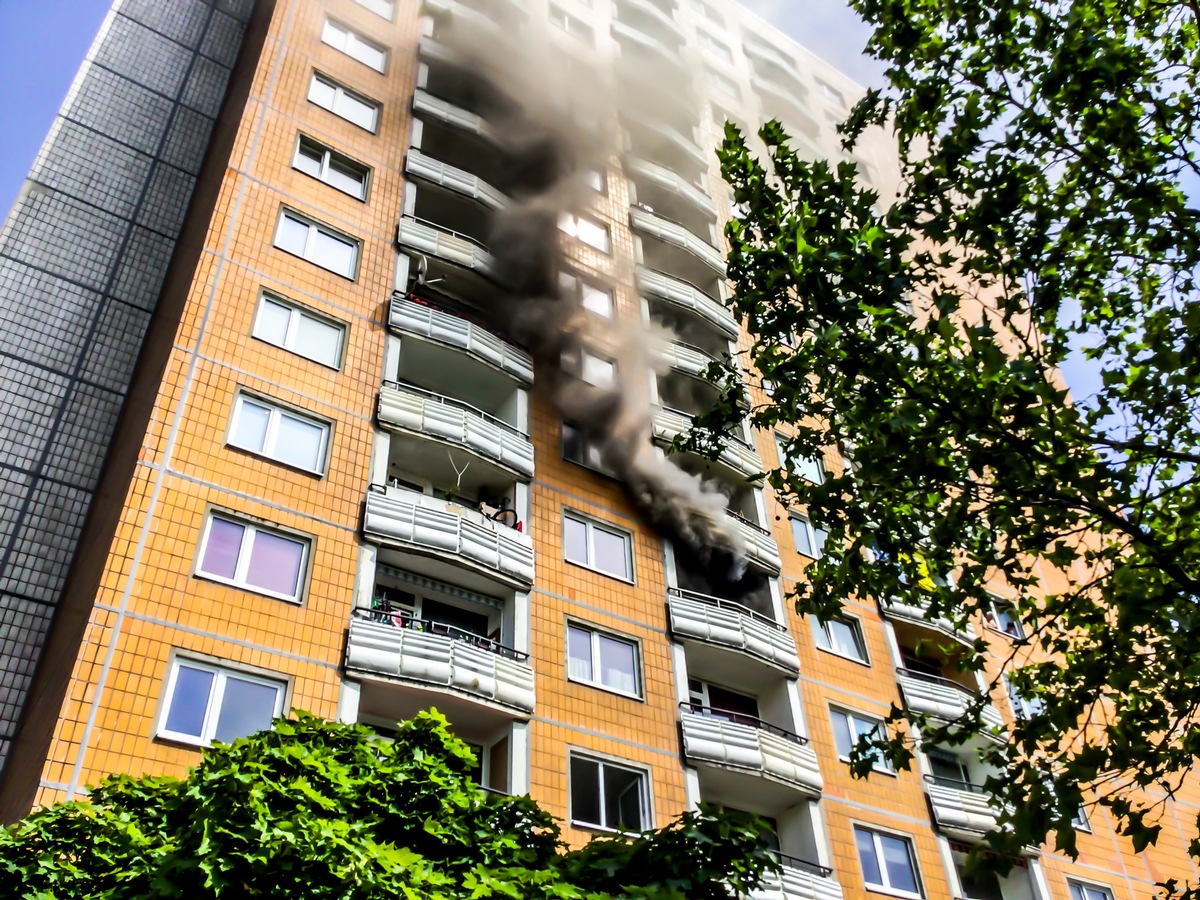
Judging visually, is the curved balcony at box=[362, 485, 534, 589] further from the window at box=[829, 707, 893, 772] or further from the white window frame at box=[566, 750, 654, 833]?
the window at box=[829, 707, 893, 772]

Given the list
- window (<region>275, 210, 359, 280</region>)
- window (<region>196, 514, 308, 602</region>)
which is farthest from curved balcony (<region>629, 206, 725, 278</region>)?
window (<region>196, 514, 308, 602</region>)

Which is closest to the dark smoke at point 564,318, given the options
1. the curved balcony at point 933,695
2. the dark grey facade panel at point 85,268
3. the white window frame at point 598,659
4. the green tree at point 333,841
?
the white window frame at point 598,659

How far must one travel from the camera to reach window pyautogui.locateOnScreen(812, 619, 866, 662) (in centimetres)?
2234

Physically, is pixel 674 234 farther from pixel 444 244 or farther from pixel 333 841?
pixel 333 841

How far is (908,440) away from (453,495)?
1077 centimetres

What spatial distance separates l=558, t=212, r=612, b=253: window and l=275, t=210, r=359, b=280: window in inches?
255

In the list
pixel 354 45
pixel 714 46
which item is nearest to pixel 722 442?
pixel 354 45

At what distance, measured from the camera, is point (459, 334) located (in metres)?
20.0

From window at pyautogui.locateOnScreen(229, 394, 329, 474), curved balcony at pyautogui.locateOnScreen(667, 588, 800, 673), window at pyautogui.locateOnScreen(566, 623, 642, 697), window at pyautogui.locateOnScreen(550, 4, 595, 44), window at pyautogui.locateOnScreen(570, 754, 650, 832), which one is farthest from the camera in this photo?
window at pyautogui.locateOnScreen(550, 4, 595, 44)

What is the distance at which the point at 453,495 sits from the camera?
62.6 ft

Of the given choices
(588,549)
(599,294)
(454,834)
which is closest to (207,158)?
(599,294)

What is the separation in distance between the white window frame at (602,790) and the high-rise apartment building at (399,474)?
0.22 ft

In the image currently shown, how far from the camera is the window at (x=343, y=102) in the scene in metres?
22.2

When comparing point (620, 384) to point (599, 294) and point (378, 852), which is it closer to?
point (599, 294)
